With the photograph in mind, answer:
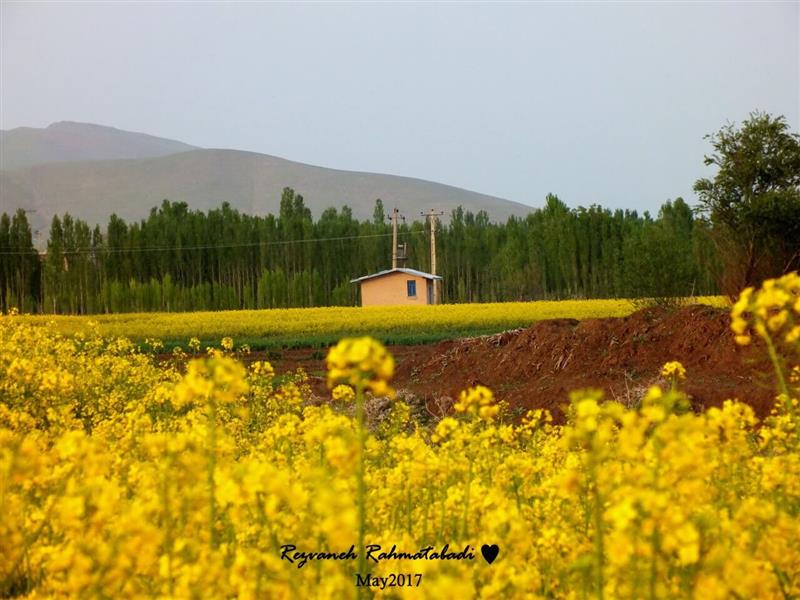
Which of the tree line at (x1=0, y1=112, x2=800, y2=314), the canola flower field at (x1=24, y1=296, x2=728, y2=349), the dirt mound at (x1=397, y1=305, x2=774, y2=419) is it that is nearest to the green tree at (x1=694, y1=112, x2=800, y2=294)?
the dirt mound at (x1=397, y1=305, x2=774, y2=419)

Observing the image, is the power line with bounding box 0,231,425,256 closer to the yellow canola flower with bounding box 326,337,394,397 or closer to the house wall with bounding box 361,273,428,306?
the house wall with bounding box 361,273,428,306

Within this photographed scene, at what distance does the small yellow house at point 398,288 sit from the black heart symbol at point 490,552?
40765 millimetres

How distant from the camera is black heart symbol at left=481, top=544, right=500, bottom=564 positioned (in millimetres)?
3355

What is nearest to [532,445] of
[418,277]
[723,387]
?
[723,387]

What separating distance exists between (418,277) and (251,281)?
22456mm

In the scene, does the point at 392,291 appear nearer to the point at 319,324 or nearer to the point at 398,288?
the point at 398,288

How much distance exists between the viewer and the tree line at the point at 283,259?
172 feet

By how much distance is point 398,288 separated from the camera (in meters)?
44.7

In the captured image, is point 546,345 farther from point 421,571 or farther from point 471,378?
point 421,571

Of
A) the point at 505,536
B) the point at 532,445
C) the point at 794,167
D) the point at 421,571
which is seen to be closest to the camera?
the point at 421,571

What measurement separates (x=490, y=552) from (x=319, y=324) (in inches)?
1015

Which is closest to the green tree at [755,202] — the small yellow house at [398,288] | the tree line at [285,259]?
the tree line at [285,259]

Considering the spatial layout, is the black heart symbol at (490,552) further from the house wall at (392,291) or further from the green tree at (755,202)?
the house wall at (392,291)

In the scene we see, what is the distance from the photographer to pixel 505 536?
3451 mm
